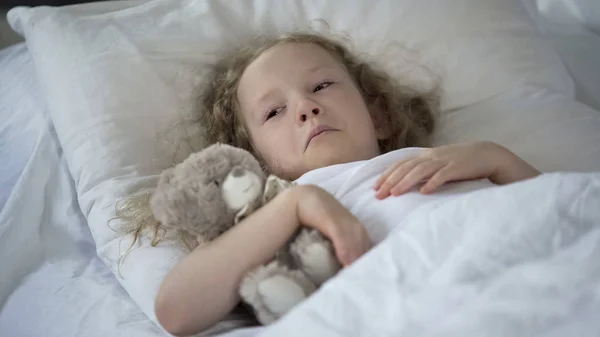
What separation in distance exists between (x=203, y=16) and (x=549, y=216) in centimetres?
90

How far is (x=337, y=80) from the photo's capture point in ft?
3.77

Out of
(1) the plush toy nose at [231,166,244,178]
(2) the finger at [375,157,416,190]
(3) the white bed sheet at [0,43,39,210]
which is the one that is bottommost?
(3) the white bed sheet at [0,43,39,210]

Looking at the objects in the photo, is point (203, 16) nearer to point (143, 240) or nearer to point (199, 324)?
point (143, 240)

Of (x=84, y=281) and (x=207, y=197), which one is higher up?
(x=207, y=197)

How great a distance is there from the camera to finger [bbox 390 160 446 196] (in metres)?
0.92

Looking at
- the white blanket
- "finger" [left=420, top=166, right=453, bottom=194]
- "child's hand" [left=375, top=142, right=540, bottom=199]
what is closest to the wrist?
"child's hand" [left=375, top=142, right=540, bottom=199]

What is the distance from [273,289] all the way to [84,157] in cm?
55

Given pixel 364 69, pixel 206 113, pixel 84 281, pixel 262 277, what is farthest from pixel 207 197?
pixel 364 69

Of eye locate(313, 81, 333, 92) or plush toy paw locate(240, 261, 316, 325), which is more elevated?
eye locate(313, 81, 333, 92)

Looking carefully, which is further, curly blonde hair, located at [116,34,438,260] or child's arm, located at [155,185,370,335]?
curly blonde hair, located at [116,34,438,260]

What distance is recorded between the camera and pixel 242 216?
84 cm

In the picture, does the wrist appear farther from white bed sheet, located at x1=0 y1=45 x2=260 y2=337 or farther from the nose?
white bed sheet, located at x1=0 y1=45 x2=260 y2=337

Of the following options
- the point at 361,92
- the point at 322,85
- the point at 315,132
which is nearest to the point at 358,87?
the point at 361,92

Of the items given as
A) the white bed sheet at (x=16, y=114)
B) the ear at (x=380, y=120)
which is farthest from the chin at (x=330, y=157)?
the white bed sheet at (x=16, y=114)
